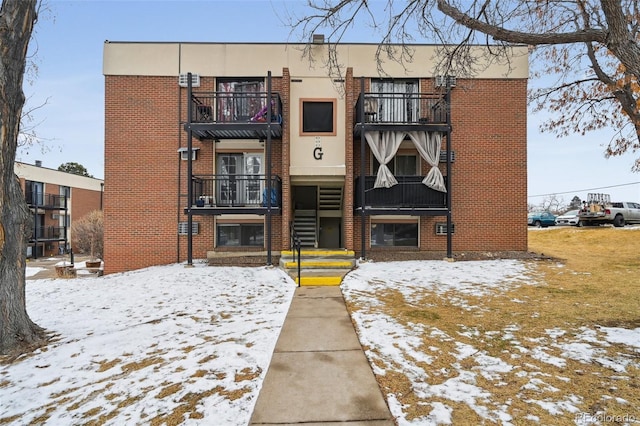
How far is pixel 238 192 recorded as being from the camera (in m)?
11.5

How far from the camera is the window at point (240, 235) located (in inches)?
481

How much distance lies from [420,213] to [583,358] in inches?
278

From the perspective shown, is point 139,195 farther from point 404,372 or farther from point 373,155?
point 404,372

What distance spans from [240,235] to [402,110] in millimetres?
7392

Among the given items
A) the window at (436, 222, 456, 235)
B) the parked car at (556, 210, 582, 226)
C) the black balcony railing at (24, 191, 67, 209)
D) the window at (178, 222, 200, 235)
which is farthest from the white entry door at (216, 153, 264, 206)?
the black balcony railing at (24, 191, 67, 209)

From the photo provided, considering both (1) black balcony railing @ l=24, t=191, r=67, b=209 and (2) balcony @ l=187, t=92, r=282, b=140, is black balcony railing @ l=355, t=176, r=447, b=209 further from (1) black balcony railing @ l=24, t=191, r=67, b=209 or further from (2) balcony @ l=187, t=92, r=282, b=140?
(1) black balcony railing @ l=24, t=191, r=67, b=209

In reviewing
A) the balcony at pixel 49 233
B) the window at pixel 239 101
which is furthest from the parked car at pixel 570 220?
the balcony at pixel 49 233

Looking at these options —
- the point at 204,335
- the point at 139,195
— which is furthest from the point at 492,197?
the point at 139,195

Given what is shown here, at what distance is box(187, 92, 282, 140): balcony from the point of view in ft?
34.7

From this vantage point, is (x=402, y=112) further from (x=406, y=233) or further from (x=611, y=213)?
(x=611, y=213)

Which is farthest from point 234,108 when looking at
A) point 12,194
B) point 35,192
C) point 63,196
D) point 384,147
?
point 63,196

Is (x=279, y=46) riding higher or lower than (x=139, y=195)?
higher

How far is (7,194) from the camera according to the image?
4754mm

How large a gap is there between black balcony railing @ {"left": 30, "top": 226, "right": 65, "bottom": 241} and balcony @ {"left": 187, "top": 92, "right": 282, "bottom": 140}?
3100cm
